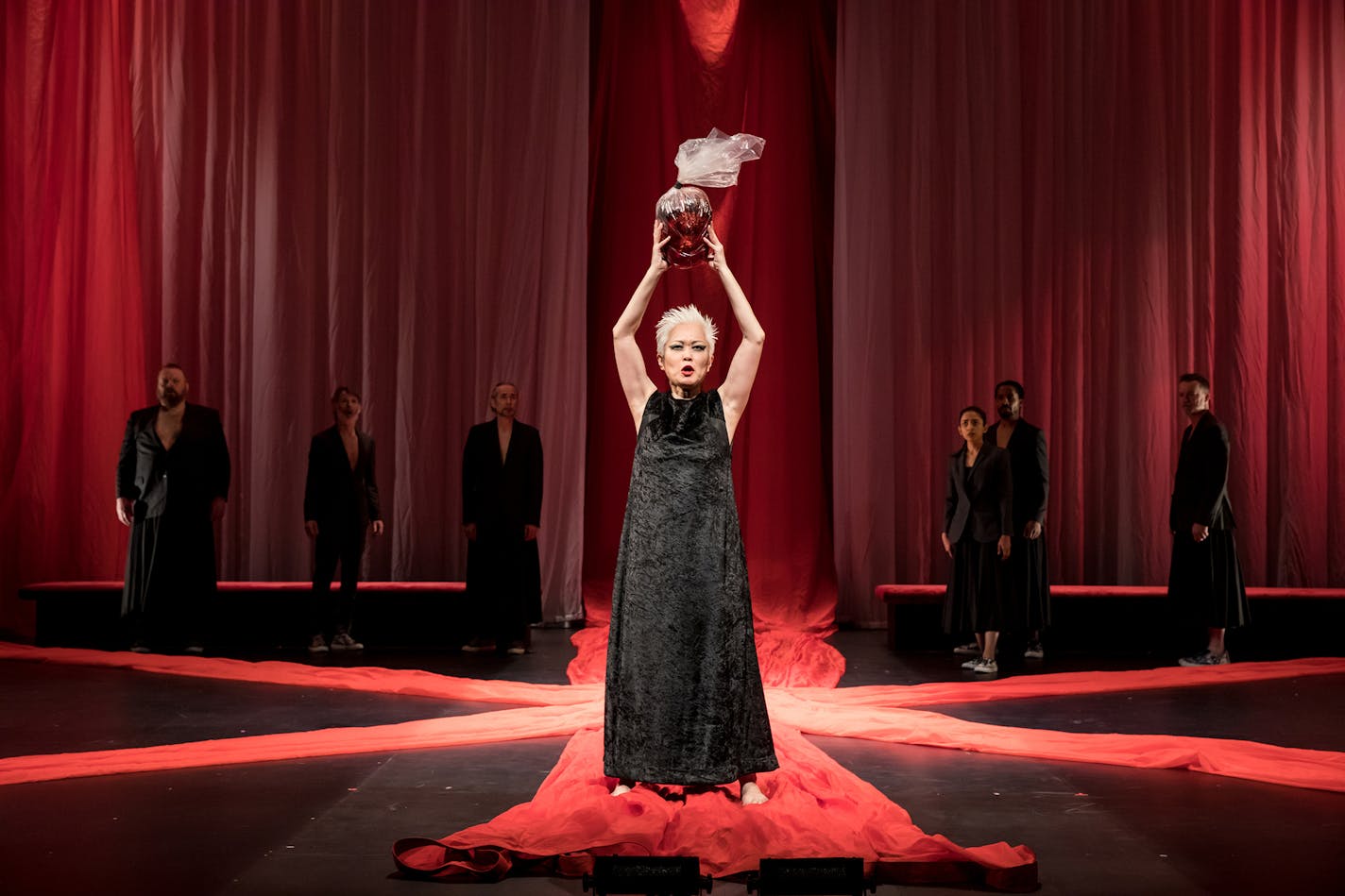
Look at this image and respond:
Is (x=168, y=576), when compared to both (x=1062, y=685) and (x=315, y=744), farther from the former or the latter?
(x=1062, y=685)

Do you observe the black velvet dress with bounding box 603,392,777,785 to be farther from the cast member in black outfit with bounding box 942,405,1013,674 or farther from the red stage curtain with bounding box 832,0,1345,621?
the red stage curtain with bounding box 832,0,1345,621

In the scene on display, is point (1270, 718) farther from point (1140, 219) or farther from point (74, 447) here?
point (74, 447)

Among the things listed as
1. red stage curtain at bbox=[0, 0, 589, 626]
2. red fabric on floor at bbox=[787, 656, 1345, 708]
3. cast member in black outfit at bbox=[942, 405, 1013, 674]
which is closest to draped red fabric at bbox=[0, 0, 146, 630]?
red stage curtain at bbox=[0, 0, 589, 626]

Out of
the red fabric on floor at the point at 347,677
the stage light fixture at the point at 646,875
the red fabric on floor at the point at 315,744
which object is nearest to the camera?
the stage light fixture at the point at 646,875

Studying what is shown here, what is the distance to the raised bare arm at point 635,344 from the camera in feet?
11.5

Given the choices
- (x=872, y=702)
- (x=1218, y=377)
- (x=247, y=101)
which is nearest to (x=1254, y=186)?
(x=1218, y=377)

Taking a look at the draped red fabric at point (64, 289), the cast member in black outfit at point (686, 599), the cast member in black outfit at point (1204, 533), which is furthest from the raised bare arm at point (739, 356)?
the draped red fabric at point (64, 289)

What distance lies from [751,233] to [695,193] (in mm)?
4532

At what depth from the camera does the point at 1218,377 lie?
8.31m

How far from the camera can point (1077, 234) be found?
27.5 ft

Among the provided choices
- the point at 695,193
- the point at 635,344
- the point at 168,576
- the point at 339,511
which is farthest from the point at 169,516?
the point at 695,193

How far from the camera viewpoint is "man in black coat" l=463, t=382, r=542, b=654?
6832 mm

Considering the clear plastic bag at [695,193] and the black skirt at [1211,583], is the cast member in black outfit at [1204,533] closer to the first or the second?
the black skirt at [1211,583]

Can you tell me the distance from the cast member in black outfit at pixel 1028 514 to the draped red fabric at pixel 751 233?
1.44m
